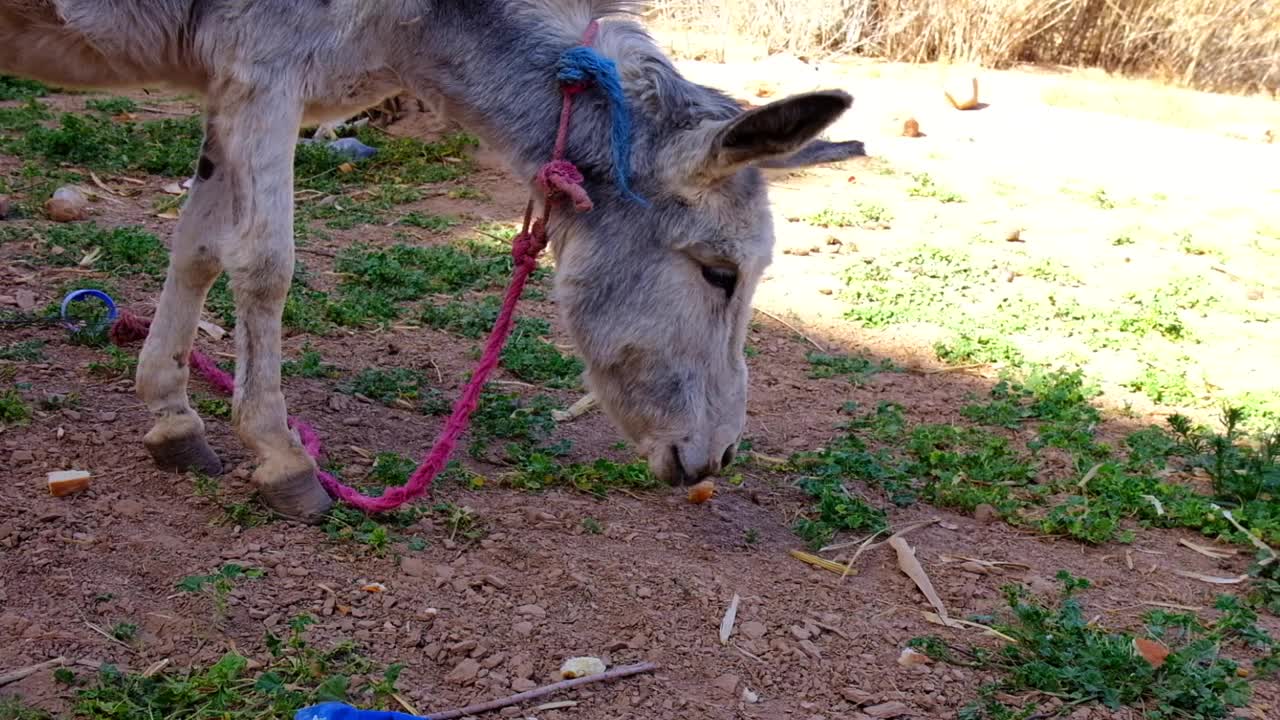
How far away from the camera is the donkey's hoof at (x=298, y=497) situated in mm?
3346

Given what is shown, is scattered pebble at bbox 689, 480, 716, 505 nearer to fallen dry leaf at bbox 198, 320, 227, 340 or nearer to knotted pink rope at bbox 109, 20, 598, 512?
knotted pink rope at bbox 109, 20, 598, 512

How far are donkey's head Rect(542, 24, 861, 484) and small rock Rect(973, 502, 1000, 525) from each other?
1103mm

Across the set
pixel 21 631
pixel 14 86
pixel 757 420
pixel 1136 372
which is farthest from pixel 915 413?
pixel 14 86

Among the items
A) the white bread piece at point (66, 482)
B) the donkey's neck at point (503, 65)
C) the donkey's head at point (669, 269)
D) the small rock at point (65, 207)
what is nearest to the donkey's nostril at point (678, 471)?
the donkey's head at point (669, 269)

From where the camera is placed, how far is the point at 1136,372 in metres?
5.42

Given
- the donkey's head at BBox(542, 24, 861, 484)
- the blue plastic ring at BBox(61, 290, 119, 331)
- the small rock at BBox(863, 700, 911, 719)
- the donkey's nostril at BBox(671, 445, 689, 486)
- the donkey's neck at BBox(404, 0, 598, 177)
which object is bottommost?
→ the blue plastic ring at BBox(61, 290, 119, 331)

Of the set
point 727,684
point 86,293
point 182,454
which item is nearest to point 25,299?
point 86,293

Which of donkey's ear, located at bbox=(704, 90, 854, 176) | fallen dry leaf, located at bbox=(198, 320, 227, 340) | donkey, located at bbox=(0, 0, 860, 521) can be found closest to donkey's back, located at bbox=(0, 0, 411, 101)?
donkey, located at bbox=(0, 0, 860, 521)

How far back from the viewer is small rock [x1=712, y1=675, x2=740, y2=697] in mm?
2895

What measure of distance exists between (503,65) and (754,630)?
1.75m

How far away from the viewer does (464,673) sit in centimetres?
280

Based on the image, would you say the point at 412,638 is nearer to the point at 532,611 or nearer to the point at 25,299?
the point at 532,611

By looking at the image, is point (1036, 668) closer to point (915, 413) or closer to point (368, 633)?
point (368, 633)

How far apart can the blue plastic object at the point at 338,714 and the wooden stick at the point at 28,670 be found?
62cm
